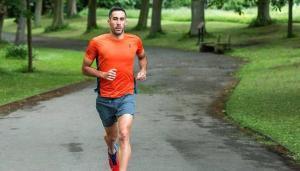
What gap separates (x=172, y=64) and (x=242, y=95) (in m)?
11.2

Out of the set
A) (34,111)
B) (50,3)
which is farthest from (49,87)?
(50,3)

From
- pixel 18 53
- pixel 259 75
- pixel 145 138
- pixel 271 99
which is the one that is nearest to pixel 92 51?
pixel 145 138

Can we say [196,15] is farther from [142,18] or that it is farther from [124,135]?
[124,135]

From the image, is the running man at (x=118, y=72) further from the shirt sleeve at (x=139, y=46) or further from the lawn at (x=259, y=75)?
the lawn at (x=259, y=75)

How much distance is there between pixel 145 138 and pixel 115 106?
3539mm

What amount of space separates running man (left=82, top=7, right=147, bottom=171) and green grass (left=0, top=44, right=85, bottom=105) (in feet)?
29.3

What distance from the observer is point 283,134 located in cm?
1141

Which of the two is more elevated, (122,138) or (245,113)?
(122,138)

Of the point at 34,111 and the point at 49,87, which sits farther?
the point at 49,87

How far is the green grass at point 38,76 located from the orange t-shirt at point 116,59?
9.00m

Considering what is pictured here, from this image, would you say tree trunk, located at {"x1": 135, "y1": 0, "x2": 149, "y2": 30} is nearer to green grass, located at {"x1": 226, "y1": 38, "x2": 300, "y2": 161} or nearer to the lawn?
the lawn

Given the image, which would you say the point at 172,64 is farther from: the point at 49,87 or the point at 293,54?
the point at 49,87

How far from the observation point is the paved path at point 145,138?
909 centimetres

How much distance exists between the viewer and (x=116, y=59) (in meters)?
7.61
